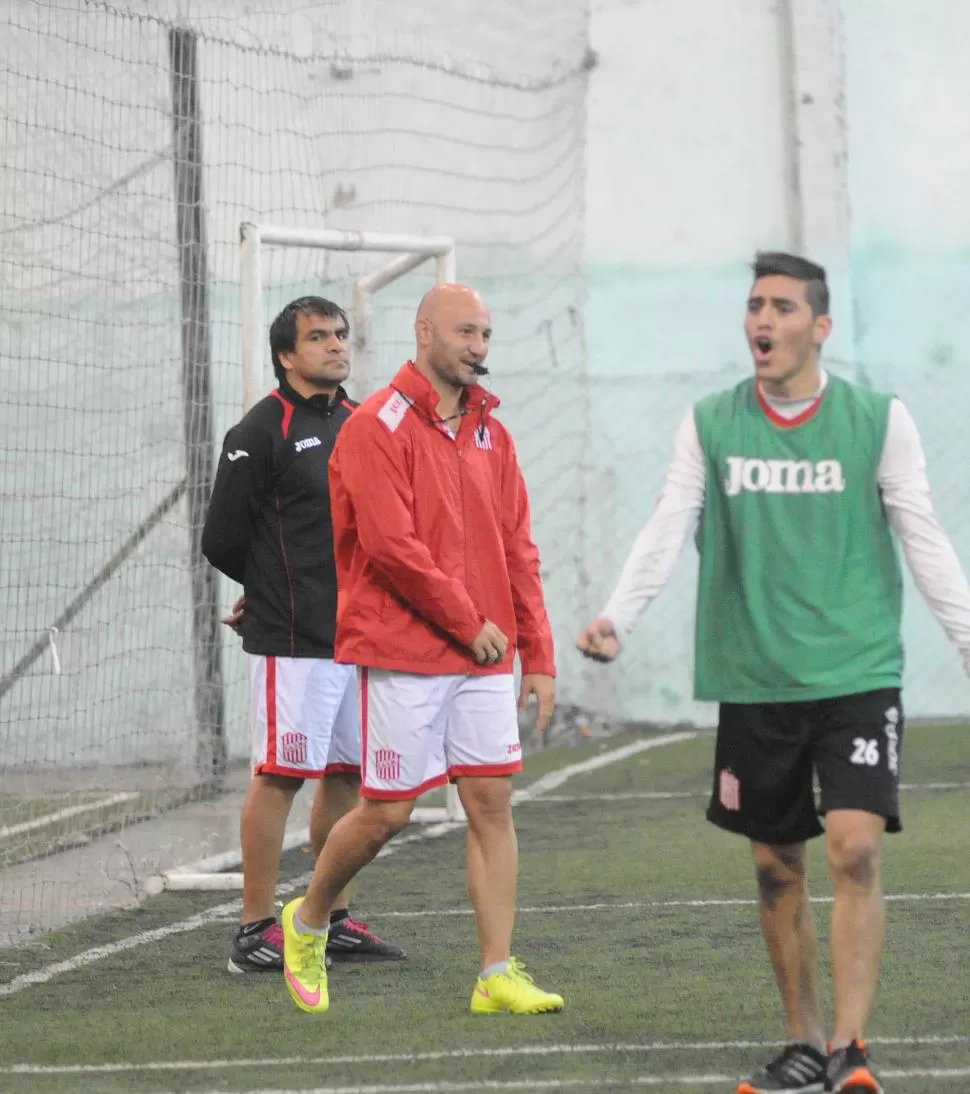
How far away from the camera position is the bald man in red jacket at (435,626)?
5.52 meters

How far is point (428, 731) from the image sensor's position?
561 centimetres

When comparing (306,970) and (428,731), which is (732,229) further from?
(306,970)

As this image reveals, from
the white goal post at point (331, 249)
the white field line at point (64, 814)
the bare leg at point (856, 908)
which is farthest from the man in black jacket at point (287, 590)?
the white field line at point (64, 814)

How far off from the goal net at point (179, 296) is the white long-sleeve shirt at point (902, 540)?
3.59m

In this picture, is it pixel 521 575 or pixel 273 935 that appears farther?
pixel 273 935

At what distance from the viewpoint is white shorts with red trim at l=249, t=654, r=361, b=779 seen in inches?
253

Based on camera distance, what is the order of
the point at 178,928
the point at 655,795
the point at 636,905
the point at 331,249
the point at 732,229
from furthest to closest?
the point at 732,229
the point at 655,795
the point at 331,249
the point at 636,905
the point at 178,928

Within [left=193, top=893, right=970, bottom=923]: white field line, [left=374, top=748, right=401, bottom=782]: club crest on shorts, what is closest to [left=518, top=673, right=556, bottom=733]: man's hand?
[left=374, top=748, right=401, bottom=782]: club crest on shorts

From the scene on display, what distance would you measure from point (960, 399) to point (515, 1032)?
10049 millimetres

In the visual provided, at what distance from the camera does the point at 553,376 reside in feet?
47.0

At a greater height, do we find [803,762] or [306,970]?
[803,762]

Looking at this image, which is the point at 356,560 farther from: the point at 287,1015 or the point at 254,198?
the point at 254,198

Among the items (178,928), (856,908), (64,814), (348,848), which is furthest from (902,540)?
(64,814)

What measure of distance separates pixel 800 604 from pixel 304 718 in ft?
7.63
